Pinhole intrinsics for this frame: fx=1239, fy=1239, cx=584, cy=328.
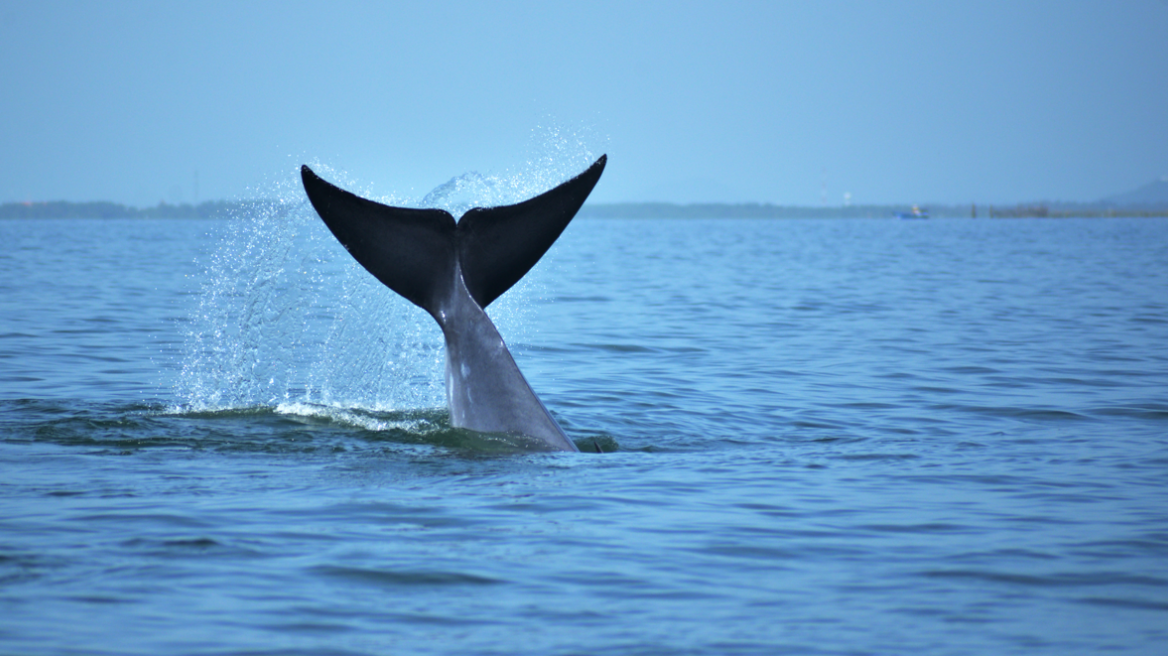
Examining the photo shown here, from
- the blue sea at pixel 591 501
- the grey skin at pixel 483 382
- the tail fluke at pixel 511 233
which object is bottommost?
the blue sea at pixel 591 501

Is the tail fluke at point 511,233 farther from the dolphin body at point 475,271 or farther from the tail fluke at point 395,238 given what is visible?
the tail fluke at point 395,238

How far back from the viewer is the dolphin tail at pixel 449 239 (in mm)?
8234

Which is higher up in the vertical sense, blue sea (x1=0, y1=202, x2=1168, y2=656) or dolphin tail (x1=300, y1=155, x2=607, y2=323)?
dolphin tail (x1=300, y1=155, x2=607, y2=323)

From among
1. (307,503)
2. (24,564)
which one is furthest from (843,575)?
(24,564)

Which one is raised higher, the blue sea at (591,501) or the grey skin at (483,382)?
the grey skin at (483,382)

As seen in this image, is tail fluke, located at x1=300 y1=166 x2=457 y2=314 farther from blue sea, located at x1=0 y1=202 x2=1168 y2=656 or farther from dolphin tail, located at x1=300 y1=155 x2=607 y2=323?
blue sea, located at x1=0 y1=202 x2=1168 y2=656

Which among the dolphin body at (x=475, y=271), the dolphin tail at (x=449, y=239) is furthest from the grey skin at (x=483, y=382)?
the dolphin tail at (x=449, y=239)

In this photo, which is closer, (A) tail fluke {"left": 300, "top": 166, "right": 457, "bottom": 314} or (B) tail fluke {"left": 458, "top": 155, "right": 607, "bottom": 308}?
(A) tail fluke {"left": 300, "top": 166, "right": 457, "bottom": 314}

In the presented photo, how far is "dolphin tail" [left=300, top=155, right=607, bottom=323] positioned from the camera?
8.23 metres

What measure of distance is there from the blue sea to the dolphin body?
1.07ft

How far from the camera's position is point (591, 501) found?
7504mm

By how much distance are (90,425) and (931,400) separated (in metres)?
7.93

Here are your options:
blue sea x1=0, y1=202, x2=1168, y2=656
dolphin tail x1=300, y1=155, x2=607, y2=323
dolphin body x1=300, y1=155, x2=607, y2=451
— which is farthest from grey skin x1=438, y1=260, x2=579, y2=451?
blue sea x1=0, y1=202, x2=1168, y2=656

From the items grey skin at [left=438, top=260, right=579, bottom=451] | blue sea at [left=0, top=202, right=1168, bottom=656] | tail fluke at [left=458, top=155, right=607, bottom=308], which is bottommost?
blue sea at [left=0, top=202, right=1168, bottom=656]
